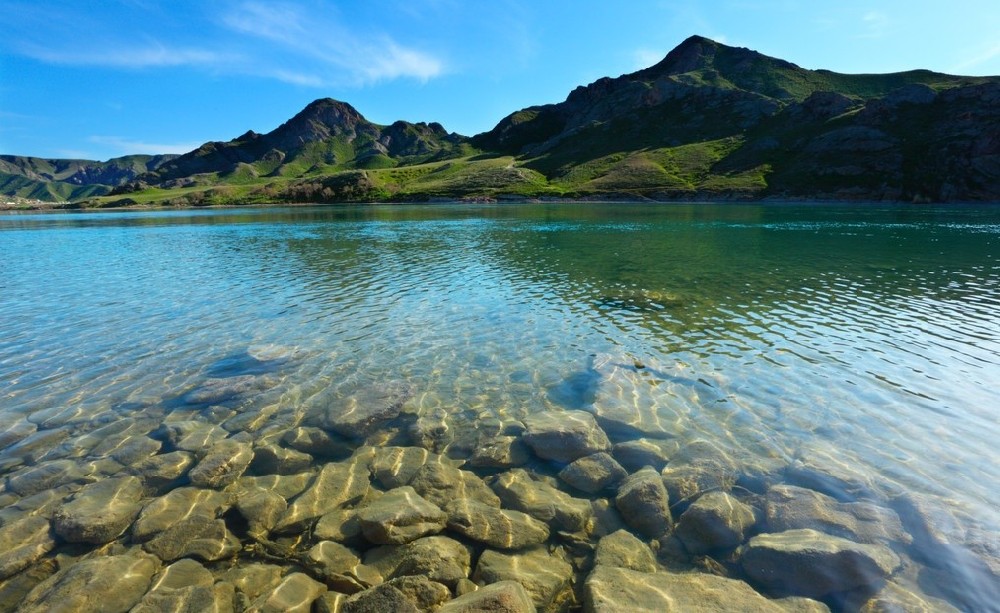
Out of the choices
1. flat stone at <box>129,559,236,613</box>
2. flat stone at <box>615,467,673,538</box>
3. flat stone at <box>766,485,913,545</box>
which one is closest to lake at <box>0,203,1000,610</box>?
flat stone at <box>766,485,913,545</box>

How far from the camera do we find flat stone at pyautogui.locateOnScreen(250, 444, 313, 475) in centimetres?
1182

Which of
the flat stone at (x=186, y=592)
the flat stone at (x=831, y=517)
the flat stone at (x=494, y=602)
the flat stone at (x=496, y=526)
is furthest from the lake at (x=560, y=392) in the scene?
the flat stone at (x=494, y=602)

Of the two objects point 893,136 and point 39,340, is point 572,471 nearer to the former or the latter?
point 39,340

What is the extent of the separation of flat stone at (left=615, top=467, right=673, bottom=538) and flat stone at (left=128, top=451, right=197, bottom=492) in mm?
10479

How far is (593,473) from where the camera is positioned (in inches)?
447

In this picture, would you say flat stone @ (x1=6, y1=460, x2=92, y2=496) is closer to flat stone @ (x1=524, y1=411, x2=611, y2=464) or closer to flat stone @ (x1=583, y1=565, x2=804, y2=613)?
flat stone @ (x1=524, y1=411, x2=611, y2=464)

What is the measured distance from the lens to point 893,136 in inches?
6516

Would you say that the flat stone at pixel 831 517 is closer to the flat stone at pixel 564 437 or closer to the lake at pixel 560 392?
the lake at pixel 560 392

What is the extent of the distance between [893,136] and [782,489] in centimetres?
21283

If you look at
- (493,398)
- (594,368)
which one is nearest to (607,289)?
(594,368)

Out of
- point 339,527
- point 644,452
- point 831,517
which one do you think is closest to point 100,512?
point 339,527

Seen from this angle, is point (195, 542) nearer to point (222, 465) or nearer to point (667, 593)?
point (222, 465)

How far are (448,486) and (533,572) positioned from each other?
10.5 ft

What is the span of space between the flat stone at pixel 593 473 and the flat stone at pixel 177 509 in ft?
25.2
